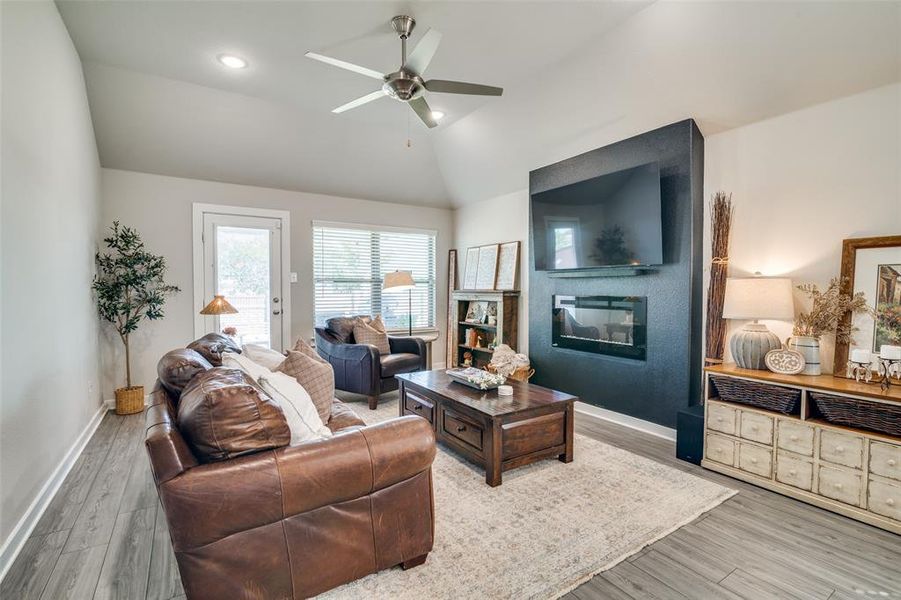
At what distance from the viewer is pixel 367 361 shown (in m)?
4.37

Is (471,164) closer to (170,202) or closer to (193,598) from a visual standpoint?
(170,202)

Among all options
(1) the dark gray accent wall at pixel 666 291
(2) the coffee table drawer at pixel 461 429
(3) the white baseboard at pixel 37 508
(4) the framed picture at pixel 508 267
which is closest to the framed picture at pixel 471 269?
(4) the framed picture at pixel 508 267

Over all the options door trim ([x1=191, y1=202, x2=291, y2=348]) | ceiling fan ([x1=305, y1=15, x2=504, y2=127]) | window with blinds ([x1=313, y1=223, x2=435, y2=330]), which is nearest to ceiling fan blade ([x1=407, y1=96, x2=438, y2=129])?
ceiling fan ([x1=305, y1=15, x2=504, y2=127])

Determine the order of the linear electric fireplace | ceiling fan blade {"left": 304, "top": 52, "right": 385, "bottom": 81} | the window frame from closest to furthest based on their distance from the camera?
ceiling fan blade {"left": 304, "top": 52, "right": 385, "bottom": 81} < the linear electric fireplace < the window frame

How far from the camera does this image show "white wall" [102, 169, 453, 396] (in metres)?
4.44

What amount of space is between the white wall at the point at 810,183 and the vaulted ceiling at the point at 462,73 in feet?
0.47

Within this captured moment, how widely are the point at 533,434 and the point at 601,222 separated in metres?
2.18

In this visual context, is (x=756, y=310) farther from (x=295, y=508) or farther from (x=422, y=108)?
(x=295, y=508)

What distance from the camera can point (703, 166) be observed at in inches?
137

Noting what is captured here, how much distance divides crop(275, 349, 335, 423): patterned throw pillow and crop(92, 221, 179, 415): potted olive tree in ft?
9.26

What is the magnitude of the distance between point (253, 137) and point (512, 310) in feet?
11.6

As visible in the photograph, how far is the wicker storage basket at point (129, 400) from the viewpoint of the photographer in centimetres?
414

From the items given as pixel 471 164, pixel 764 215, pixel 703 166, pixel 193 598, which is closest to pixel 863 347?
pixel 764 215

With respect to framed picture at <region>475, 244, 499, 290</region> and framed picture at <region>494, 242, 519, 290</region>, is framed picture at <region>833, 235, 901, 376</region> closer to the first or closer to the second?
framed picture at <region>494, 242, 519, 290</region>
